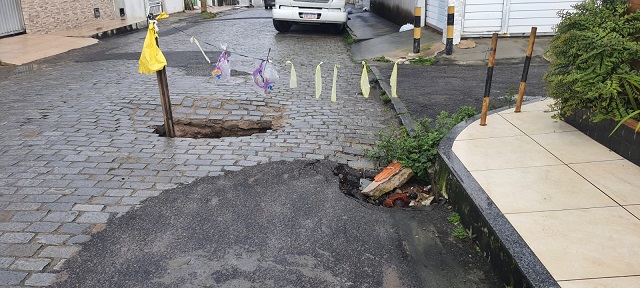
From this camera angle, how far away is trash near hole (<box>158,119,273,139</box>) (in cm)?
659

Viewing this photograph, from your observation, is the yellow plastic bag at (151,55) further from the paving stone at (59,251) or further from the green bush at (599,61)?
the green bush at (599,61)

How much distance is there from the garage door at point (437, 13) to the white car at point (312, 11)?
2780mm

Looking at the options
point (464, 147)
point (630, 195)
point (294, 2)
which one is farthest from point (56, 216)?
point (294, 2)

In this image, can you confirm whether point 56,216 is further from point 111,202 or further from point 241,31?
point 241,31

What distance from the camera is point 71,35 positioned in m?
15.8

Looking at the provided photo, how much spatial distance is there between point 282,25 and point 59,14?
301 inches

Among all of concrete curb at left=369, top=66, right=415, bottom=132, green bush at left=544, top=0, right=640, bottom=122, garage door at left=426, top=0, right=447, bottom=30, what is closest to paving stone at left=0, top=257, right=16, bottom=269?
concrete curb at left=369, top=66, right=415, bottom=132

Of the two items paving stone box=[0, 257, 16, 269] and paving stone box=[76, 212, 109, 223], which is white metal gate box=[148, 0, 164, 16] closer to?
paving stone box=[76, 212, 109, 223]

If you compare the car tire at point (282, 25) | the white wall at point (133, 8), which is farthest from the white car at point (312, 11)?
the white wall at point (133, 8)

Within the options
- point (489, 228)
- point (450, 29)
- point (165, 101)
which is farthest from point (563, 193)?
point (450, 29)

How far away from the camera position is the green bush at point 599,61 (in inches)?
173

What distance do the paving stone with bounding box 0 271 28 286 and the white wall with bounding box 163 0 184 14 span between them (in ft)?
83.1

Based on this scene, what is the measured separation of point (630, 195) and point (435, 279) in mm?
1711

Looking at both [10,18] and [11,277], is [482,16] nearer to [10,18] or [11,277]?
[11,277]
